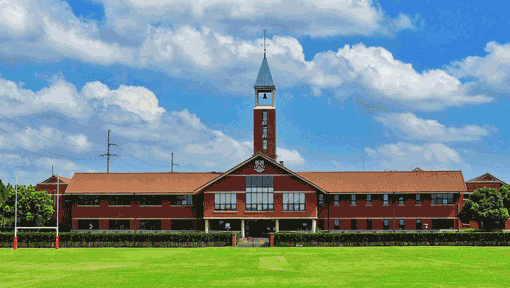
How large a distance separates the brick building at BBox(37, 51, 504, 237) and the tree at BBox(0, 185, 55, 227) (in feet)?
10.7

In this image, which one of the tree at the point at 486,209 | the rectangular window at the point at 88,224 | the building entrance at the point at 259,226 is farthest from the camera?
the rectangular window at the point at 88,224

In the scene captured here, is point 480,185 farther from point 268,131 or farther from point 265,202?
point 265,202

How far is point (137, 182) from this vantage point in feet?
251

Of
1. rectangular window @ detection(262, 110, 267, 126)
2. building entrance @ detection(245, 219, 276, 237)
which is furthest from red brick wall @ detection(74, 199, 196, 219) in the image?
rectangular window @ detection(262, 110, 267, 126)

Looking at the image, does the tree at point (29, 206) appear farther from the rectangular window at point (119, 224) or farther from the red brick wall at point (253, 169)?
the red brick wall at point (253, 169)

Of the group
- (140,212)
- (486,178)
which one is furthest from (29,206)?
(486,178)

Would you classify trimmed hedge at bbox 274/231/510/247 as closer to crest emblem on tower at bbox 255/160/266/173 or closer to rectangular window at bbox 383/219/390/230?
crest emblem on tower at bbox 255/160/266/173

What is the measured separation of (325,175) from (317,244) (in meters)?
23.7

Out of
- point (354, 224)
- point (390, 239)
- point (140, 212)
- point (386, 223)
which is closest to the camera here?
point (390, 239)

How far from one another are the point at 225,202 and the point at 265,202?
5199mm

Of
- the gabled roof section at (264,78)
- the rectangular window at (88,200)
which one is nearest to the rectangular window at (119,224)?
the rectangular window at (88,200)

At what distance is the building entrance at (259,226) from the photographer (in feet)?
240

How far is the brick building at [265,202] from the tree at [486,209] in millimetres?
3307

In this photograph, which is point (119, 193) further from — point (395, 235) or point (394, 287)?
point (394, 287)
